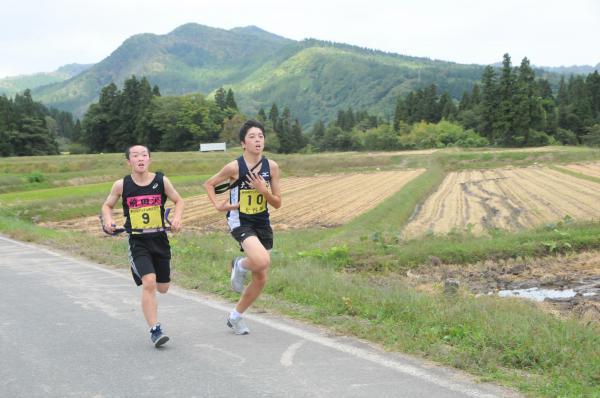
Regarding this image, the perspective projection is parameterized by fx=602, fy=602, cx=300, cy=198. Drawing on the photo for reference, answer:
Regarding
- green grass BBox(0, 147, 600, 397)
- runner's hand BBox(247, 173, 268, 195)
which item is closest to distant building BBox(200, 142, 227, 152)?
green grass BBox(0, 147, 600, 397)

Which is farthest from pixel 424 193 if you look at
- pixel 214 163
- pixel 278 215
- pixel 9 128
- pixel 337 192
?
pixel 9 128

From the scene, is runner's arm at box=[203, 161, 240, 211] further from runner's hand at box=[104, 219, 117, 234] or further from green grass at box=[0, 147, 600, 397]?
green grass at box=[0, 147, 600, 397]

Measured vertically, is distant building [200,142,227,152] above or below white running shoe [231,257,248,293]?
above

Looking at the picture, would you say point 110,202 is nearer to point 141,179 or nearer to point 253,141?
point 141,179

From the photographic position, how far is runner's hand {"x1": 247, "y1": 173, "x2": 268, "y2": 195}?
19.9 ft

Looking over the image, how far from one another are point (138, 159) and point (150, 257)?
1019 millimetres

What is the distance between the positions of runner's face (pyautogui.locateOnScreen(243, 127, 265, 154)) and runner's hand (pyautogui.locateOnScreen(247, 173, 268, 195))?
28 cm

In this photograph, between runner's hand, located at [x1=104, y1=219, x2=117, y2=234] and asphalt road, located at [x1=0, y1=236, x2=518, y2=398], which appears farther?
runner's hand, located at [x1=104, y1=219, x2=117, y2=234]

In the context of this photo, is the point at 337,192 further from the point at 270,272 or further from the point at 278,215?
the point at 270,272

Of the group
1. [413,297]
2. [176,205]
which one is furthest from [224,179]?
[413,297]

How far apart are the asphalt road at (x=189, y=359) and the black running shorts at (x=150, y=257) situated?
0.69m

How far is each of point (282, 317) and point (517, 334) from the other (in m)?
2.72

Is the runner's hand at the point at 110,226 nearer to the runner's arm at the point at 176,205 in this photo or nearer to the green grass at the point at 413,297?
the runner's arm at the point at 176,205

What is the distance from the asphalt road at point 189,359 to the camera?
4660 mm
